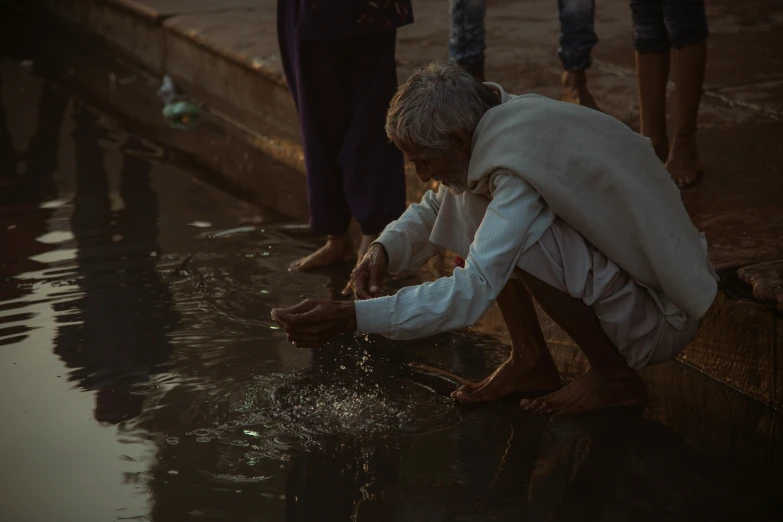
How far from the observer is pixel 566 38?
4.83 m

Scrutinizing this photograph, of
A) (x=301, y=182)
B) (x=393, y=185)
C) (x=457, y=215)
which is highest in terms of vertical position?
(x=457, y=215)

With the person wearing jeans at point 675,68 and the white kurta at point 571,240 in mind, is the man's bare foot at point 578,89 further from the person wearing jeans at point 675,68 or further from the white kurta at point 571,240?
the white kurta at point 571,240

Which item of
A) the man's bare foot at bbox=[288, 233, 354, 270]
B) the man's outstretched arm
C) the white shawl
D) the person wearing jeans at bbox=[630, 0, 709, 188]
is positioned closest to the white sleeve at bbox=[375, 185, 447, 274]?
the white shawl

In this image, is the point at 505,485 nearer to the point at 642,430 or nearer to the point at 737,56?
the point at 642,430

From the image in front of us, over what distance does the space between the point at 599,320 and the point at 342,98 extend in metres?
1.56

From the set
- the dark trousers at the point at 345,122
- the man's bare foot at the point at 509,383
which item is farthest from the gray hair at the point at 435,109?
the dark trousers at the point at 345,122

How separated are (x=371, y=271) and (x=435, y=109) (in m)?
0.52

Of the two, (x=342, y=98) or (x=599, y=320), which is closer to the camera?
(x=599, y=320)

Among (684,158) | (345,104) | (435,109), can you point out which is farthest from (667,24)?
(435,109)

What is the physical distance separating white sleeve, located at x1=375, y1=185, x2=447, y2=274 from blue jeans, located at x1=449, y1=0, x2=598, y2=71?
5.94 ft

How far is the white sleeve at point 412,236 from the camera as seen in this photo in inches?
118

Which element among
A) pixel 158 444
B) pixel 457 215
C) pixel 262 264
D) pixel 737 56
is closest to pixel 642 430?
pixel 457 215

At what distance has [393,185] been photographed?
13.3 ft

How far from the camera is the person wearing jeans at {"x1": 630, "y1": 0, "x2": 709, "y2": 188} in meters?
3.84
